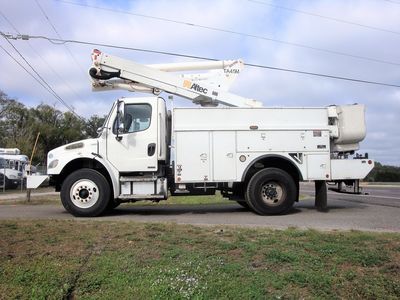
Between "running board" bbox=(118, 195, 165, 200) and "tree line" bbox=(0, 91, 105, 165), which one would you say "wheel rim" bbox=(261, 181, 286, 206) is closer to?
"running board" bbox=(118, 195, 165, 200)

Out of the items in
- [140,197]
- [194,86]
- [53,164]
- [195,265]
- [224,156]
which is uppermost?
[194,86]

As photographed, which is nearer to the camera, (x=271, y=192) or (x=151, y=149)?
(x=151, y=149)

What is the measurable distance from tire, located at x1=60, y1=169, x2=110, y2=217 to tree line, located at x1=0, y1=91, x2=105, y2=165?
48.2 metres

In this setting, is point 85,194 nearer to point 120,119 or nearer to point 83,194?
point 83,194

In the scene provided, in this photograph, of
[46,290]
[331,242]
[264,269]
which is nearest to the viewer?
[46,290]

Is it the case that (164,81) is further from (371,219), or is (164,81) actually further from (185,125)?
(371,219)

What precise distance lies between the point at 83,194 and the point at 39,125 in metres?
54.3

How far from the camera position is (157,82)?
13.6 meters

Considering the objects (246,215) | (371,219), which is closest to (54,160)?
(246,215)

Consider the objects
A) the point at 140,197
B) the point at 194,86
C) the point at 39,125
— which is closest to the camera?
the point at 140,197

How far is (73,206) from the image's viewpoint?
38.9ft

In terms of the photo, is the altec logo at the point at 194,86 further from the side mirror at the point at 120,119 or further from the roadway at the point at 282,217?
the roadway at the point at 282,217

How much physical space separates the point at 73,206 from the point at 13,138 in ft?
166

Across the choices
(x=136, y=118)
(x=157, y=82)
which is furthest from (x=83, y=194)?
(x=157, y=82)
